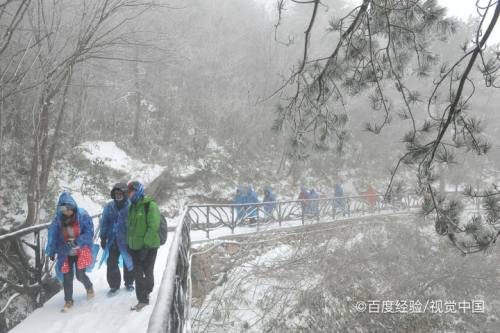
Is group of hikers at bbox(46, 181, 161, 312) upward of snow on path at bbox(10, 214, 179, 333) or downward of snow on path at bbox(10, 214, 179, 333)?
upward

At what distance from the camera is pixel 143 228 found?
12.6ft

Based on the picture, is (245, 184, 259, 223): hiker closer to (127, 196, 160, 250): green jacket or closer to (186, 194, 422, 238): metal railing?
(186, 194, 422, 238): metal railing

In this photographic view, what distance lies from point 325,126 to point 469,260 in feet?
45.4

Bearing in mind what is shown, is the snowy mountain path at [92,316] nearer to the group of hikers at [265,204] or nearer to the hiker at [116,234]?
the hiker at [116,234]

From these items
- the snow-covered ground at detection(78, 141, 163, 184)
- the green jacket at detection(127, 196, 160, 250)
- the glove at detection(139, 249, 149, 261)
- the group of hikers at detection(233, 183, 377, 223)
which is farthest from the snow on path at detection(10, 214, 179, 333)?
the snow-covered ground at detection(78, 141, 163, 184)

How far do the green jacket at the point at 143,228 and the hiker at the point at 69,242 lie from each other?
2.33 feet

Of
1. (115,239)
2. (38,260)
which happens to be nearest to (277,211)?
(115,239)

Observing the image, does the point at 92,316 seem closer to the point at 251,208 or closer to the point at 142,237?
the point at 142,237

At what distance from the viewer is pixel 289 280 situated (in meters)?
9.39

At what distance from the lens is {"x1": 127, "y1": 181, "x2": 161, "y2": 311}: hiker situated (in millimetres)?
3812

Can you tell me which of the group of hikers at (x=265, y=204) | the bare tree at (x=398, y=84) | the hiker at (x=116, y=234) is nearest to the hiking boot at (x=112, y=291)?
the hiker at (x=116, y=234)

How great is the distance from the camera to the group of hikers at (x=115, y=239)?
12.6 ft

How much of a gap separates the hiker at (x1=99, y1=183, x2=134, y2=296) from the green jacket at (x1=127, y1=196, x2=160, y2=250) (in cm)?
33

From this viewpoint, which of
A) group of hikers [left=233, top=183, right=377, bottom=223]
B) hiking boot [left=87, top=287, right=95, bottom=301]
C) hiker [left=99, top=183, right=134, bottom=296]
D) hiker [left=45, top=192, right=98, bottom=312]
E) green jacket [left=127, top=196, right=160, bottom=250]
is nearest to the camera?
green jacket [left=127, top=196, right=160, bottom=250]
